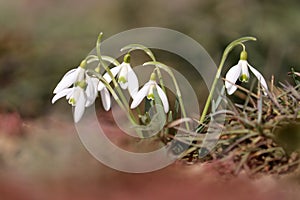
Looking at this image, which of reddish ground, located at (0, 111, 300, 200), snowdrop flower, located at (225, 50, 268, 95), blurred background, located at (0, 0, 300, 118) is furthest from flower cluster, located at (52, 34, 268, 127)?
blurred background, located at (0, 0, 300, 118)

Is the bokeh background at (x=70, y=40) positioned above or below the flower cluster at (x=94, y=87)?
above

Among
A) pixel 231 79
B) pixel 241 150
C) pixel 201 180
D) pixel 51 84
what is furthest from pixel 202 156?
pixel 51 84

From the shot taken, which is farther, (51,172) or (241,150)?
(241,150)

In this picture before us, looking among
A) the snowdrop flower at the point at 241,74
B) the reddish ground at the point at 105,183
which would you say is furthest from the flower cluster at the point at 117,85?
the reddish ground at the point at 105,183

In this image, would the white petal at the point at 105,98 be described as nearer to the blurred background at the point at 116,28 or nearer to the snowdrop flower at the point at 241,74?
the snowdrop flower at the point at 241,74

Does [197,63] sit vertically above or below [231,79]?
above

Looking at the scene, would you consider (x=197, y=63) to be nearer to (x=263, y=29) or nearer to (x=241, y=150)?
(x=263, y=29)

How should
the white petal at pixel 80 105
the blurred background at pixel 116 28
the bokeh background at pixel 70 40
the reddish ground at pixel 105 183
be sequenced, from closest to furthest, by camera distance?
1. the reddish ground at pixel 105 183
2. the bokeh background at pixel 70 40
3. the white petal at pixel 80 105
4. the blurred background at pixel 116 28
